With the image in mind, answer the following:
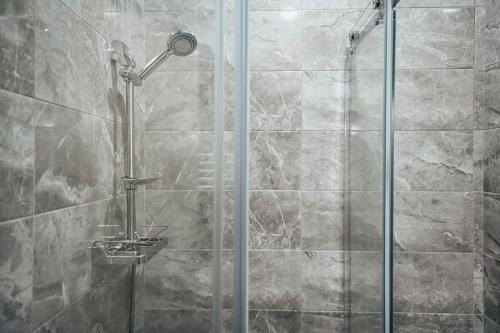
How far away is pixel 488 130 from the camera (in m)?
1.17

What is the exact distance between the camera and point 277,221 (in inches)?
50.4

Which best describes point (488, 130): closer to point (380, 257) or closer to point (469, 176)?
point (469, 176)

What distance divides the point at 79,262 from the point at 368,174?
0.87 m

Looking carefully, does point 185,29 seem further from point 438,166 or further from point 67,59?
point 438,166

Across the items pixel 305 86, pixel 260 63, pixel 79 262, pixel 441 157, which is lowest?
pixel 79 262

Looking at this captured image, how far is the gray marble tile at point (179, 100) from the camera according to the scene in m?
0.41

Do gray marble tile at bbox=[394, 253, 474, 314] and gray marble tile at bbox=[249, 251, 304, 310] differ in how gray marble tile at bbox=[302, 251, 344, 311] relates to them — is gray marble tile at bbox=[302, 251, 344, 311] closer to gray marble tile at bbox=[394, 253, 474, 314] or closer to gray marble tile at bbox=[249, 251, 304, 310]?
gray marble tile at bbox=[249, 251, 304, 310]

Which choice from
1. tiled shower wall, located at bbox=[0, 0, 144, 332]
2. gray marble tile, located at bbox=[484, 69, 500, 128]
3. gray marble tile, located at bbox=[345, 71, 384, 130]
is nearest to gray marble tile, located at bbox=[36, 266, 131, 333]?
tiled shower wall, located at bbox=[0, 0, 144, 332]

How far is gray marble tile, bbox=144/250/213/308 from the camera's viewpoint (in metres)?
0.42

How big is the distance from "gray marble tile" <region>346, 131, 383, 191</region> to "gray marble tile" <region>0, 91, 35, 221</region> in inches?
31.3

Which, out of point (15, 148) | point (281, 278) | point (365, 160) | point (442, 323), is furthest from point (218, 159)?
point (442, 323)

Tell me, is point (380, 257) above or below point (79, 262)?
below

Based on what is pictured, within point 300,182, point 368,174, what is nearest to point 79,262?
point 368,174

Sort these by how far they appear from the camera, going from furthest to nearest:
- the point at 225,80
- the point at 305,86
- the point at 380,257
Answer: the point at 305,86
the point at 380,257
the point at 225,80
